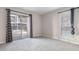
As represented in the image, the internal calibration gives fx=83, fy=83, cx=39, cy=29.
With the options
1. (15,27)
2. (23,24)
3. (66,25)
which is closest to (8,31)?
(15,27)

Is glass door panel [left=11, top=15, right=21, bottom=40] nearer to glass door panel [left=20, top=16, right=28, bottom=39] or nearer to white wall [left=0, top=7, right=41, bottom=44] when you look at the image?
glass door panel [left=20, top=16, right=28, bottom=39]

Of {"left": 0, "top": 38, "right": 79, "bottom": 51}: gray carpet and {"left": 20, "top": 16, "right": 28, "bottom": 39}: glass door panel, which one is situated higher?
{"left": 20, "top": 16, "right": 28, "bottom": 39}: glass door panel

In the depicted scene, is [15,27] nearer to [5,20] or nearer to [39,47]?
[5,20]

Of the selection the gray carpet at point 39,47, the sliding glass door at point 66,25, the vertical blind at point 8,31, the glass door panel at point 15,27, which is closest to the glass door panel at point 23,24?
the glass door panel at point 15,27

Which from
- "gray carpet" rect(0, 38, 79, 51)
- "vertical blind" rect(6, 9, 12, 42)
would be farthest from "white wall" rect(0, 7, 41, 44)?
"gray carpet" rect(0, 38, 79, 51)

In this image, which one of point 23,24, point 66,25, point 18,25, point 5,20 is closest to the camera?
point 5,20

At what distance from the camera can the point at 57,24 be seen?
489cm

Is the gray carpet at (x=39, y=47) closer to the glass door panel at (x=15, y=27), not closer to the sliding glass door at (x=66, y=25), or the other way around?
the sliding glass door at (x=66, y=25)

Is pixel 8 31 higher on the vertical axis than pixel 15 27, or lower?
lower

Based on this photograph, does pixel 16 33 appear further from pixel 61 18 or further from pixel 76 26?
pixel 76 26

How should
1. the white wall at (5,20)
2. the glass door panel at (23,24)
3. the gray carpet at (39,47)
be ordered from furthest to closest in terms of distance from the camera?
the glass door panel at (23,24) < the white wall at (5,20) < the gray carpet at (39,47)

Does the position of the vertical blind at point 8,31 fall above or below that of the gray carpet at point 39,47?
above
